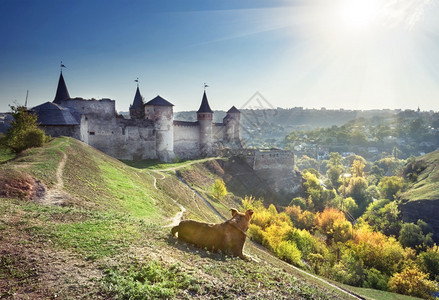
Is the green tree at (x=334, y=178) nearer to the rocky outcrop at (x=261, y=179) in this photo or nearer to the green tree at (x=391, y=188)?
the green tree at (x=391, y=188)

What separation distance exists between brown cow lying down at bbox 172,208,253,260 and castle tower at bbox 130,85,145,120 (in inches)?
1505

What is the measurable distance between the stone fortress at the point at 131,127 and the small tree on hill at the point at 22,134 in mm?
6191

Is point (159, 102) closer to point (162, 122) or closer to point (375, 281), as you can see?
point (162, 122)

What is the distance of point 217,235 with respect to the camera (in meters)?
11.1

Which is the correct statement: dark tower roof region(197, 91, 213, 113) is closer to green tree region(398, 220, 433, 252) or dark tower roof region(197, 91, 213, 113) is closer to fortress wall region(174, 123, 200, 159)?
fortress wall region(174, 123, 200, 159)

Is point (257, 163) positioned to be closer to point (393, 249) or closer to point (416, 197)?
point (393, 249)

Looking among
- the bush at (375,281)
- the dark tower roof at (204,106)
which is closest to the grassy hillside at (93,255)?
the bush at (375,281)

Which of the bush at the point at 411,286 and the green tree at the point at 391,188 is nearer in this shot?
the bush at the point at 411,286

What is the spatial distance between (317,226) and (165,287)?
1526 inches

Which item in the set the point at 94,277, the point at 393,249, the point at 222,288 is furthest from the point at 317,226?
the point at 94,277

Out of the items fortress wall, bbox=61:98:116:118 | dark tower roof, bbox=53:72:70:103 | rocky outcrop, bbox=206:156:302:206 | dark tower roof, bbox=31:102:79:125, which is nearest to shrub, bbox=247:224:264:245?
rocky outcrop, bbox=206:156:302:206

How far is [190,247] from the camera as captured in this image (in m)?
10.7

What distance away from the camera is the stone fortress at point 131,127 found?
27.9m

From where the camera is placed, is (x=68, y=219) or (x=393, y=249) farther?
(x=393, y=249)
